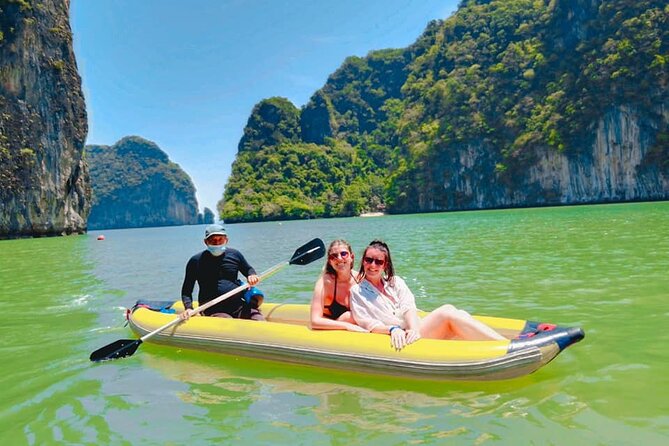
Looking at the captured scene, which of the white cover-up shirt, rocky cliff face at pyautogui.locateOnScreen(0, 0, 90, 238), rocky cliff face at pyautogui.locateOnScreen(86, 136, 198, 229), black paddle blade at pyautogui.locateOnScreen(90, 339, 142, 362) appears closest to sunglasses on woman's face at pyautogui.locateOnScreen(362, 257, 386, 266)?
the white cover-up shirt

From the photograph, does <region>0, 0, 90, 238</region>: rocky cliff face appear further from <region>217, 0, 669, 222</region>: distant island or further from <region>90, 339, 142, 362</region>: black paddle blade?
<region>217, 0, 669, 222</region>: distant island

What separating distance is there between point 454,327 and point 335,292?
1160 millimetres

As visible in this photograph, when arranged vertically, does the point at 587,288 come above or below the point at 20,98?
below

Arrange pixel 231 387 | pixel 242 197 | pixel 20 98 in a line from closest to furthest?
pixel 231 387
pixel 20 98
pixel 242 197

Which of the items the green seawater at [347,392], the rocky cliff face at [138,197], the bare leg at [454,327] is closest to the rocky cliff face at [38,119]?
the green seawater at [347,392]

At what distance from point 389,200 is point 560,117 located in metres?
31.5

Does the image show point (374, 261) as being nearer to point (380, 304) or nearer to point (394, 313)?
point (380, 304)

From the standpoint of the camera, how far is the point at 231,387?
4.21 m

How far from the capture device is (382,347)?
4051mm

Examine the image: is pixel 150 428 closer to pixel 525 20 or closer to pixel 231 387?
pixel 231 387

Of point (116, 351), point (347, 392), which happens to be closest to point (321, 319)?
point (347, 392)

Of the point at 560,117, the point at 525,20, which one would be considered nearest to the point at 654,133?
the point at 560,117

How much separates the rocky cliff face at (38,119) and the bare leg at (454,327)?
142 ft

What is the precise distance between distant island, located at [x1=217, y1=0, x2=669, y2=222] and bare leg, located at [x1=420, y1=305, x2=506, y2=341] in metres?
60.7
